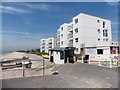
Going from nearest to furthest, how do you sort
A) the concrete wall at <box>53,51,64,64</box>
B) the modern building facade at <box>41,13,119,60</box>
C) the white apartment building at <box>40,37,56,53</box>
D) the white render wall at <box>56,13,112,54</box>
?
the concrete wall at <box>53,51,64,64</box> < the modern building facade at <box>41,13,119,60</box> < the white render wall at <box>56,13,112,54</box> < the white apartment building at <box>40,37,56,53</box>

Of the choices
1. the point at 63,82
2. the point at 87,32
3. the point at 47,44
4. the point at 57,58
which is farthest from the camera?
the point at 47,44

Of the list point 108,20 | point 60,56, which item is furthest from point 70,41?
point 60,56

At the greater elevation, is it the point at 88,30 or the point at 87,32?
the point at 88,30

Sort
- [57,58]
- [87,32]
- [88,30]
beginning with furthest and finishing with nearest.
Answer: [88,30] → [87,32] → [57,58]

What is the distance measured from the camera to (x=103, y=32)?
121ft

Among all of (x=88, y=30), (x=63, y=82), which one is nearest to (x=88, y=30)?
(x=88, y=30)

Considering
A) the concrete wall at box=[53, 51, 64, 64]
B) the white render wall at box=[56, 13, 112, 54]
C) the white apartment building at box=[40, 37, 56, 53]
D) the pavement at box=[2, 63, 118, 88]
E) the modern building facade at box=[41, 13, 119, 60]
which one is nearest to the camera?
the pavement at box=[2, 63, 118, 88]

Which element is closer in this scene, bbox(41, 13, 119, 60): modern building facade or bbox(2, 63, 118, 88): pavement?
bbox(2, 63, 118, 88): pavement

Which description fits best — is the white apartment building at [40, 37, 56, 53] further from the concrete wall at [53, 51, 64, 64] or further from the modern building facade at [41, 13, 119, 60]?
the concrete wall at [53, 51, 64, 64]

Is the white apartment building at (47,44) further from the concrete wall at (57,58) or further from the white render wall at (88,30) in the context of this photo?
the concrete wall at (57,58)

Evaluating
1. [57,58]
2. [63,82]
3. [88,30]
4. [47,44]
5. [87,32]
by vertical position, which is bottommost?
[63,82]

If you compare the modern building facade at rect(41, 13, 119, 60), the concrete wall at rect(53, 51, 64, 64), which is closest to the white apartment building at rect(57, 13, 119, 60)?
the modern building facade at rect(41, 13, 119, 60)

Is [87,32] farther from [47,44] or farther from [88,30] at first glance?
[47,44]

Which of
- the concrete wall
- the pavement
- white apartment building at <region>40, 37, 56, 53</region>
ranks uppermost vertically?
white apartment building at <region>40, 37, 56, 53</region>
